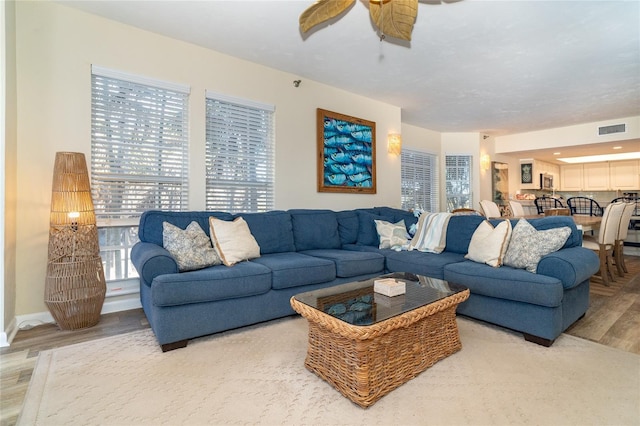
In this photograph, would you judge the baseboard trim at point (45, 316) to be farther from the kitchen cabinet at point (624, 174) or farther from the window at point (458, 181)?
the kitchen cabinet at point (624, 174)

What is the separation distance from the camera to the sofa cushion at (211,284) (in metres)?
2.16

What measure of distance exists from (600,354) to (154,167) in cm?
395

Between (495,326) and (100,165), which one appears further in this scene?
(100,165)

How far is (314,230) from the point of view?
366cm

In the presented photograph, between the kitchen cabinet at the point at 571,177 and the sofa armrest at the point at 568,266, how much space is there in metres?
7.97

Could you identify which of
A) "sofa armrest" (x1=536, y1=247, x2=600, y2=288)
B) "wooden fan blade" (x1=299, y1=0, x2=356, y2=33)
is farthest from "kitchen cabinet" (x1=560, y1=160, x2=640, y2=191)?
"wooden fan blade" (x1=299, y1=0, x2=356, y2=33)

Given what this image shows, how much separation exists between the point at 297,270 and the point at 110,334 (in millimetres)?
1537

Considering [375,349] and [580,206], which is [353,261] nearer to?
[375,349]

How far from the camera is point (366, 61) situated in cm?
362

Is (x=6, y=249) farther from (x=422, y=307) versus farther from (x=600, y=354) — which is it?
(x=600, y=354)

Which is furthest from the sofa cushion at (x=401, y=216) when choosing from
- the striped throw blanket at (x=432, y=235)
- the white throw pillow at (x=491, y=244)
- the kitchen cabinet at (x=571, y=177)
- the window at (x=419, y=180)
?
the kitchen cabinet at (x=571, y=177)

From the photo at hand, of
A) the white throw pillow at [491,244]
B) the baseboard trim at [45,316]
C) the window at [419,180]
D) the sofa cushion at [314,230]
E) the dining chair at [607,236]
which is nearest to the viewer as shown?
the baseboard trim at [45,316]

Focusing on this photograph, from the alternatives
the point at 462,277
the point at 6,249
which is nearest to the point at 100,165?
the point at 6,249

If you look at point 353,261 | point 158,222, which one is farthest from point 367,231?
point 158,222
